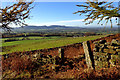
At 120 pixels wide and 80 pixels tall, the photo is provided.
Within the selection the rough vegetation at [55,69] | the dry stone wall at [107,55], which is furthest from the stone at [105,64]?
the rough vegetation at [55,69]

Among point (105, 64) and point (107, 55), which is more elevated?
point (107, 55)

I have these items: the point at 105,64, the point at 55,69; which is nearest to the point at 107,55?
the point at 105,64

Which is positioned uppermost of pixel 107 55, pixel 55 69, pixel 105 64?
pixel 107 55

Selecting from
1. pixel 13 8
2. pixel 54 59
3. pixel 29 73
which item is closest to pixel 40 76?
pixel 29 73

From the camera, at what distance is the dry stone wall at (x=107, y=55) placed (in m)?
7.97

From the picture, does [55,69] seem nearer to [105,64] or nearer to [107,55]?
[105,64]

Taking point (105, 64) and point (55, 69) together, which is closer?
point (105, 64)

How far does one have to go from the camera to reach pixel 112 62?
8039 millimetres

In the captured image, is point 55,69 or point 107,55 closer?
point 107,55

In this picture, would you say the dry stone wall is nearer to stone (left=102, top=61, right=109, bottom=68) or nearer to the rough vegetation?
stone (left=102, top=61, right=109, bottom=68)

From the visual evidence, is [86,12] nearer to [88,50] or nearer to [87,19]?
[87,19]

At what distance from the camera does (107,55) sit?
27.7 ft

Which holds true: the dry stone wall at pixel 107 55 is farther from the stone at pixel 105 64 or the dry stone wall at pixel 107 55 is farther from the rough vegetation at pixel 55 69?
the rough vegetation at pixel 55 69

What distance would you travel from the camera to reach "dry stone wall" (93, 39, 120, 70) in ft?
26.1
